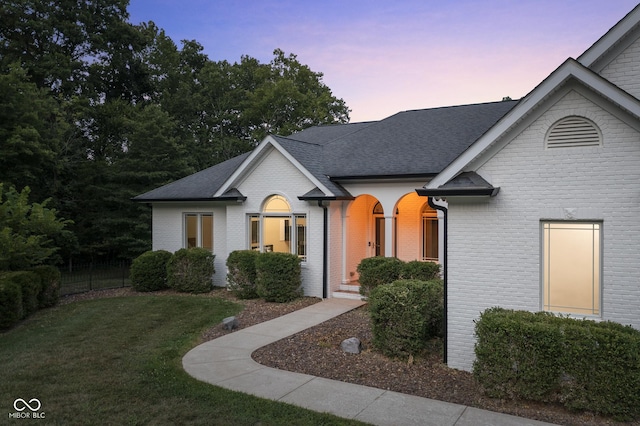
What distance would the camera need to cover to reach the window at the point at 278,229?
1552cm

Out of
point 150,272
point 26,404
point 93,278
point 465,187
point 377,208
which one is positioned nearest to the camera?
point 26,404

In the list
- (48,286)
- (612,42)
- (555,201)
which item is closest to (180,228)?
(48,286)

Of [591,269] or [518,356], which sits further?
[591,269]

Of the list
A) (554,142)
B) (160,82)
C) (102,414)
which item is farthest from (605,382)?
(160,82)

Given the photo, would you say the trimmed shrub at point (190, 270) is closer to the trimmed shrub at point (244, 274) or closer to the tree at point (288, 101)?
the trimmed shrub at point (244, 274)

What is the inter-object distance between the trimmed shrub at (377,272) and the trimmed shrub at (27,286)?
9.48m

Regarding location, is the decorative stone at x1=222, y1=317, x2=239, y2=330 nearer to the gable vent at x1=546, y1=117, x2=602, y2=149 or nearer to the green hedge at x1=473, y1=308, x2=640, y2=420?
the green hedge at x1=473, y1=308, x2=640, y2=420

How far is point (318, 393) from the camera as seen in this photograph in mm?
6789

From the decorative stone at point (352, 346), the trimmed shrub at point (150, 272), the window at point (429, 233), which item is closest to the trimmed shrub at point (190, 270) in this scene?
the trimmed shrub at point (150, 272)

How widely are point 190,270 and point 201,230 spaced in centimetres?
248

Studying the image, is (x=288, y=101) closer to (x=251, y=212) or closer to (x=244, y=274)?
(x=251, y=212)

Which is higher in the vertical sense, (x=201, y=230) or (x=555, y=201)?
(x=555, y=201)

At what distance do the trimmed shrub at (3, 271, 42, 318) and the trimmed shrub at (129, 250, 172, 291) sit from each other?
145 inches

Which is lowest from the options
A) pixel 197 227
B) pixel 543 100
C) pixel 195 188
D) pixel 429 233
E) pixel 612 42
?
pixel 429 233
